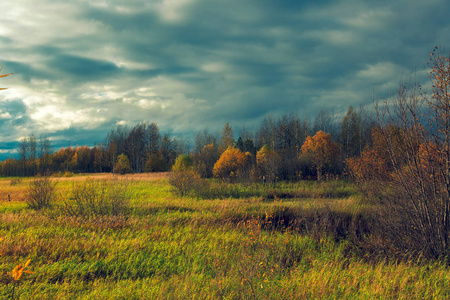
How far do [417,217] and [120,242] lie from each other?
9.28m

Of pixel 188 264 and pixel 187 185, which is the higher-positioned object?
pixel 187 185

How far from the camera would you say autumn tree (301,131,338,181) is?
38.2 metres

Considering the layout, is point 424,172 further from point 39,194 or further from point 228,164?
point 228,164

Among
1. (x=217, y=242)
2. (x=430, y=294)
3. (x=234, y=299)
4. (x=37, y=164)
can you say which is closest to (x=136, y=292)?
(x=234, y=299)

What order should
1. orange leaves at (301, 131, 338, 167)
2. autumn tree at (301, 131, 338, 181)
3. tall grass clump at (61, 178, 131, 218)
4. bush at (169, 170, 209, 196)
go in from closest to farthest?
tall grass clump at (61, 178, 131, 218)
bush at (169, 170, 209, 196)
autumn tree at (301, 131, 338, 181)
orange leaves at (301, 131, 338, 167)

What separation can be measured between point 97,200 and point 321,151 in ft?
110

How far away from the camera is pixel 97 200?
1342 centimetres

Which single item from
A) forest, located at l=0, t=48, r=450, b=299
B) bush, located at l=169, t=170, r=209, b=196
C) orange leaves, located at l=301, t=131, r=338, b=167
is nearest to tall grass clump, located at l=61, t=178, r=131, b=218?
forest, located at l=0, t=48, r=450, b=299

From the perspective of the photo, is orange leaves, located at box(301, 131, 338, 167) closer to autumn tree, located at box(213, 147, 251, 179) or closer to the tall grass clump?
autumn tree, located at box(213, 147, 251, 179)

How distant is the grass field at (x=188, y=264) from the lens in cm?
545

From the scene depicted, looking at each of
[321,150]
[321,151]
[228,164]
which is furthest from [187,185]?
[321,150]

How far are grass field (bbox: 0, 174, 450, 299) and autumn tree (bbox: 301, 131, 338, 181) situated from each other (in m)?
24.6

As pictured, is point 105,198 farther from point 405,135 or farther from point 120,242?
point 405,135

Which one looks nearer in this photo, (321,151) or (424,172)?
(424,172)
